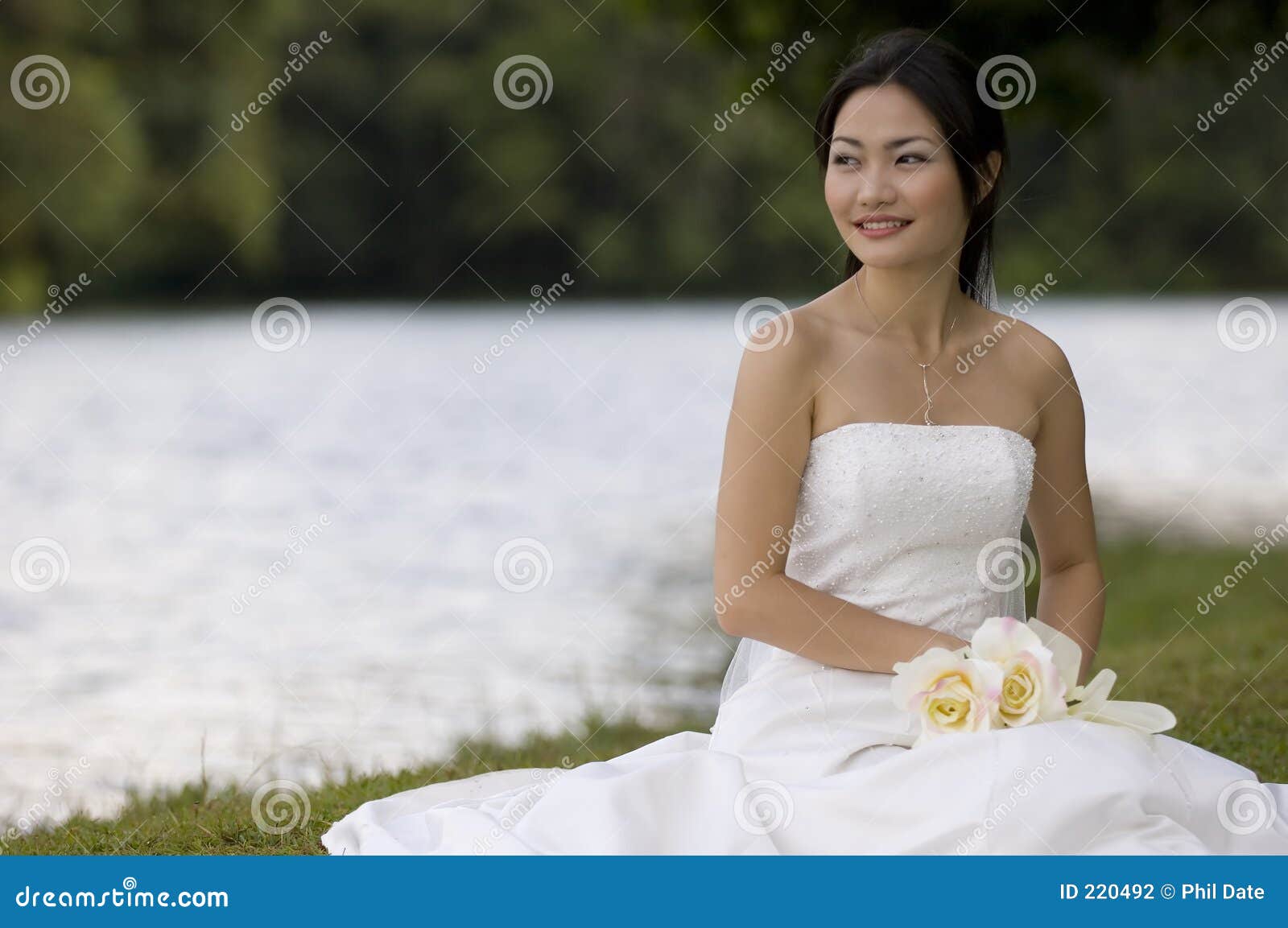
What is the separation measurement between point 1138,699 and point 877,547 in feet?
9.24

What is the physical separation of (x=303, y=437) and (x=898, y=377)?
1666 centimetres

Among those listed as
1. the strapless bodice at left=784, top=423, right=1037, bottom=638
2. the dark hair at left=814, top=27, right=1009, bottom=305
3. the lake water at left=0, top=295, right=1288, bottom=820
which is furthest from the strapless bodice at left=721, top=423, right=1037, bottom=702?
the lake water at left=0, top=295, right=1288, bottom=820

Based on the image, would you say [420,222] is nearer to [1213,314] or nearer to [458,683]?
[1213,314]

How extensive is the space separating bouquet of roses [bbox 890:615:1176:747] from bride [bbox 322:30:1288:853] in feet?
0.17

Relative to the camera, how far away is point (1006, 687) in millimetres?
3285

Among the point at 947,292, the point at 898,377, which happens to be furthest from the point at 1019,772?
the point at 947,292

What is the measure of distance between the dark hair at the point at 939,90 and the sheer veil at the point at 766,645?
324 mm

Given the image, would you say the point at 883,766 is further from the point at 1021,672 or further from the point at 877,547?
the point at 877,547

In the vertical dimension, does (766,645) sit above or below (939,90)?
below

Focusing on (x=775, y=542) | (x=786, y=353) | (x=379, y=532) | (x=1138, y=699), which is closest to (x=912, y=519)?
(x=775, y=542)

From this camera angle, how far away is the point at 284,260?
132 feet

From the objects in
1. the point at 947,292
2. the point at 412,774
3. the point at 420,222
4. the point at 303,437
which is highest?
the point at 420,222

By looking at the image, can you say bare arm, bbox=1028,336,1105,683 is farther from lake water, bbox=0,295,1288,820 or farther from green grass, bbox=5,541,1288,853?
lake water, bbox=0,295,1288,820

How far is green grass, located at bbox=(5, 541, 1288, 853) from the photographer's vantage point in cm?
441
